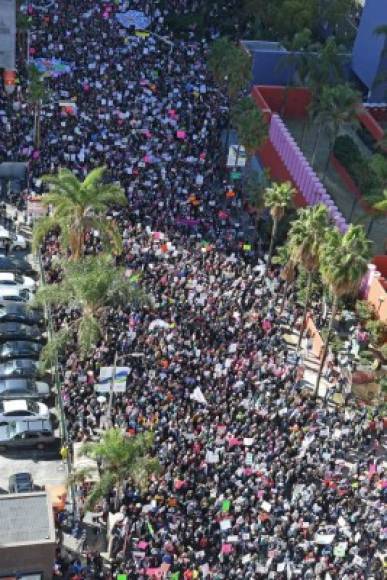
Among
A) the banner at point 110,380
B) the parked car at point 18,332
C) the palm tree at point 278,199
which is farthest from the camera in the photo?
the palm tree at point 278,199

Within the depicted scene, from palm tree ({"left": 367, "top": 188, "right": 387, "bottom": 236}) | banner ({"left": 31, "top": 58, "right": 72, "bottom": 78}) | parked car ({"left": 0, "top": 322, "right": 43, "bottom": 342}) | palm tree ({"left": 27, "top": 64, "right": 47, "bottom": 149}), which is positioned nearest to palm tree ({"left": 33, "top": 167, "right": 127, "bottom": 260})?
parked car ({"left": 0, "top": 322, "right": 43, "bottom": 342})

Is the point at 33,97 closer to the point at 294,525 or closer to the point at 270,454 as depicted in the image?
the point at 270,454

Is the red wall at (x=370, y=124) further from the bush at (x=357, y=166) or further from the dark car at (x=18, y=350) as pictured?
the dark car at (x=18, y=350)

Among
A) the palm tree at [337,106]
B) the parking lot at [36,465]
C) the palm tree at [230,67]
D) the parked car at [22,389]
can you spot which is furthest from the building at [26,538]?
the palm tree at [230,67]

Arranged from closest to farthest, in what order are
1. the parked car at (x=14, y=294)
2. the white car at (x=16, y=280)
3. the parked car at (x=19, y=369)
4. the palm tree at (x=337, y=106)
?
the parked car at (x=19, y=369) → the parked car at (x=14, y=294) → the white car at (x=16, y=280) → the palm tree at (x=337, y=106)

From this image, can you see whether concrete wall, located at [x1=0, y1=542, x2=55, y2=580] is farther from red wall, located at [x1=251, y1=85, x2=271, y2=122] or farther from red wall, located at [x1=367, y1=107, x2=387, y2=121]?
red wall, located at [x1=367, y1=107, x2=387, y2=121]

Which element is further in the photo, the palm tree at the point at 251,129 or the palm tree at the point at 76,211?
the palm tree at the point at 251,129

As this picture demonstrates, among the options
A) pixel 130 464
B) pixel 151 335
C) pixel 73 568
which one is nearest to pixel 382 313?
pixel 151 335
